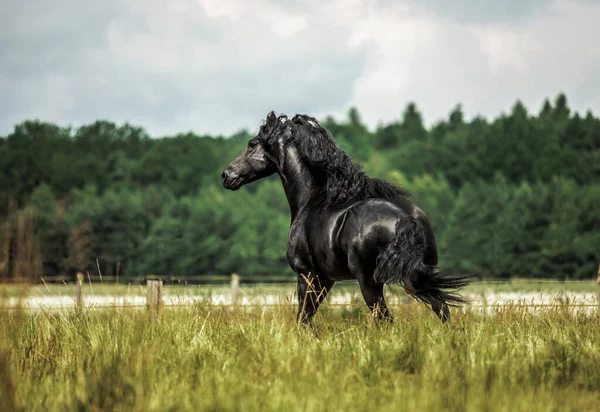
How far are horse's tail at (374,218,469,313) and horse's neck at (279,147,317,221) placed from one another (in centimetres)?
128

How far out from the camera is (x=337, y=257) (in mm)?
7375

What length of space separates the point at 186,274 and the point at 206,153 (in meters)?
36.1

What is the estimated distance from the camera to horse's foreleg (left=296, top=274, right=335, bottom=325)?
295 inches

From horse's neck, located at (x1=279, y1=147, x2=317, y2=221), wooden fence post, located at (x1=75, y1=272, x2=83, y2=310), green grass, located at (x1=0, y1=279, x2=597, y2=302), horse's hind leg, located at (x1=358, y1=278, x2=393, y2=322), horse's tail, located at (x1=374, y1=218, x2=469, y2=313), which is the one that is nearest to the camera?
horse's tail, located at (x1=374, y1=218, x2=469, y2=313)

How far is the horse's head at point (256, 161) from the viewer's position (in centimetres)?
812

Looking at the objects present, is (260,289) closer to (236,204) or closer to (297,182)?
(297,182)

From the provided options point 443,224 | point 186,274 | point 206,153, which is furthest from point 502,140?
point 186,274

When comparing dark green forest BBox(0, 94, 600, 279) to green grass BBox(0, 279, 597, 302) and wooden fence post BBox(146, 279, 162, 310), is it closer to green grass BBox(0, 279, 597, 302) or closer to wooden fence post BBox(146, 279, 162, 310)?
green grass BBox(0, 279, 597, 302)

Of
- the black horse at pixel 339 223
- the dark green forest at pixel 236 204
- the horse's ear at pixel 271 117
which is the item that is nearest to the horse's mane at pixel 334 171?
the black horse at pixel 339 223

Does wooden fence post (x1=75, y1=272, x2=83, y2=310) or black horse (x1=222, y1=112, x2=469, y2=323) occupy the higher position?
black horse (x1=222, y1=112, x2=469, y2=323)

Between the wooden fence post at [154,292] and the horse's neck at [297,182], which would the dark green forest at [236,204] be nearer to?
the wooden fence post at [154,292]

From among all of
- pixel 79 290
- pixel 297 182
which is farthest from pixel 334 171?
pixel 79 290

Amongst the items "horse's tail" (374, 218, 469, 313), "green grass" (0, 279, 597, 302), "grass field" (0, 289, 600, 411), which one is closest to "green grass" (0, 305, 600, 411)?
"grass field" (0, 289, 600, 411)

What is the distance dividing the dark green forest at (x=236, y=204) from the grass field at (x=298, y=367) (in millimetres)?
27245
